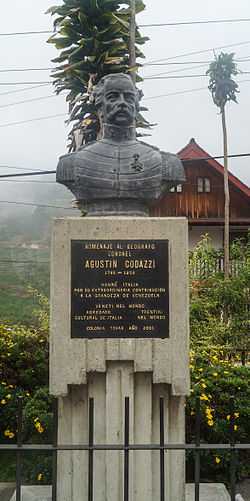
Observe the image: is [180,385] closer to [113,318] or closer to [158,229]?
[113,318]

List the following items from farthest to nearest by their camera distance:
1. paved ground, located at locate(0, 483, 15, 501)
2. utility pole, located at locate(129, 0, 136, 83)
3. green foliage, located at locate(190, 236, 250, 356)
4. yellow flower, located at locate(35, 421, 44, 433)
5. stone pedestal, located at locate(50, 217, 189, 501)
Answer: green foliage, located at locate(190, 236, 250, 356) < utility pole, located at locate(129, 0, 136, 83) < yellow flower, located at locate(35, 421, 44, 433) < paved ground, located at locate(0, 483, 15, 501) < stone pedestal, located at locate(50, 217, 189, 501)

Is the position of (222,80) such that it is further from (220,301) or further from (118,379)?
(118,379)

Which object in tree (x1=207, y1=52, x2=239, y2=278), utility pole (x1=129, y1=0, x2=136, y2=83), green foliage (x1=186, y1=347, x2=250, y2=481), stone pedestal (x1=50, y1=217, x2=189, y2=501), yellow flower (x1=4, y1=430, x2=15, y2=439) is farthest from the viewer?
tree (x1=207, y1=52, x2=239, y2=278)

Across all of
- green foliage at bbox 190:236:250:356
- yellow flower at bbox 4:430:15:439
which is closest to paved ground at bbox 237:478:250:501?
yellow flower at bbox 4:430:15:439

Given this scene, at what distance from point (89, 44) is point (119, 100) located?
5.84 m

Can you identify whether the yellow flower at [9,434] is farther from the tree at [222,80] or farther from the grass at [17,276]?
the grass at [17,276]

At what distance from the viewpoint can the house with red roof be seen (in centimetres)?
1902

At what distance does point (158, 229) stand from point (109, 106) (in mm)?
1135

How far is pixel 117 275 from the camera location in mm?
3684

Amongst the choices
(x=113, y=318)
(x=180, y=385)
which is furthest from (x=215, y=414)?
(x=113, y=318)

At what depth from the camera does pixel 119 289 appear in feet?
12.1

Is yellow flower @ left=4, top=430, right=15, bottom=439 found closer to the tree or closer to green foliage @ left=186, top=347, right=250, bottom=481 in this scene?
green foliage @ left=186, top=347, right=250, bottom=481

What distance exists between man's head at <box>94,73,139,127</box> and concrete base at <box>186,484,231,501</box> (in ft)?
10.00

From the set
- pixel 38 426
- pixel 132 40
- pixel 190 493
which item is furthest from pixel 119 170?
pixel 132 40
